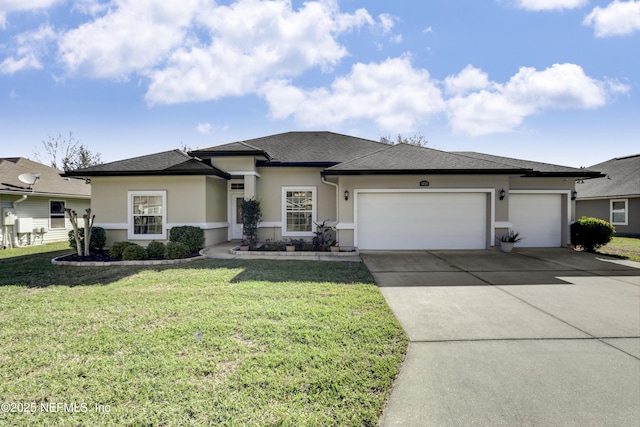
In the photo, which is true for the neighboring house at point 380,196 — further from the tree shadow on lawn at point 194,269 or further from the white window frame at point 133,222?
the tree shadow on lawn at point 194,269

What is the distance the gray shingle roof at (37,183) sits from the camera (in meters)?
12.9

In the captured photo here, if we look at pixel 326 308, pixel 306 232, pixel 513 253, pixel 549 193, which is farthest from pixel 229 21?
pixel 549 193

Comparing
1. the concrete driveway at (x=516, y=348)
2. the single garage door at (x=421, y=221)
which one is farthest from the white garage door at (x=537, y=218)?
the concrete driveway at (x=516, y=348)

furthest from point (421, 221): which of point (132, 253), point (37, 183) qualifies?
point (37, 183)

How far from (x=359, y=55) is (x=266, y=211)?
787 centimetres

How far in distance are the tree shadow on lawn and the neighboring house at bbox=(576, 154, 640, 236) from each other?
19487 mm

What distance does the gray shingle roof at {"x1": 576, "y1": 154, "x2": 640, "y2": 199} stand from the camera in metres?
17.1

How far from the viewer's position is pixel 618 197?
17.2 metres

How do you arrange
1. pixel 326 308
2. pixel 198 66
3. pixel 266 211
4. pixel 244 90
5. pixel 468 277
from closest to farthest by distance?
1. pixel 326 308
2. pixel 468 277
3. pixel 198 66
4. pixel 266 211
5. pixel 244 90

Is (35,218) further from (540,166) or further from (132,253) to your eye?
(540,166)

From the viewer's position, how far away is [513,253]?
9.98 meters

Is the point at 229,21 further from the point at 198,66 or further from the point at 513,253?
the point at 513,253

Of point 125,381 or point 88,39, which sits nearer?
point 125,381

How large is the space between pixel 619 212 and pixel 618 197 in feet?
3.89
